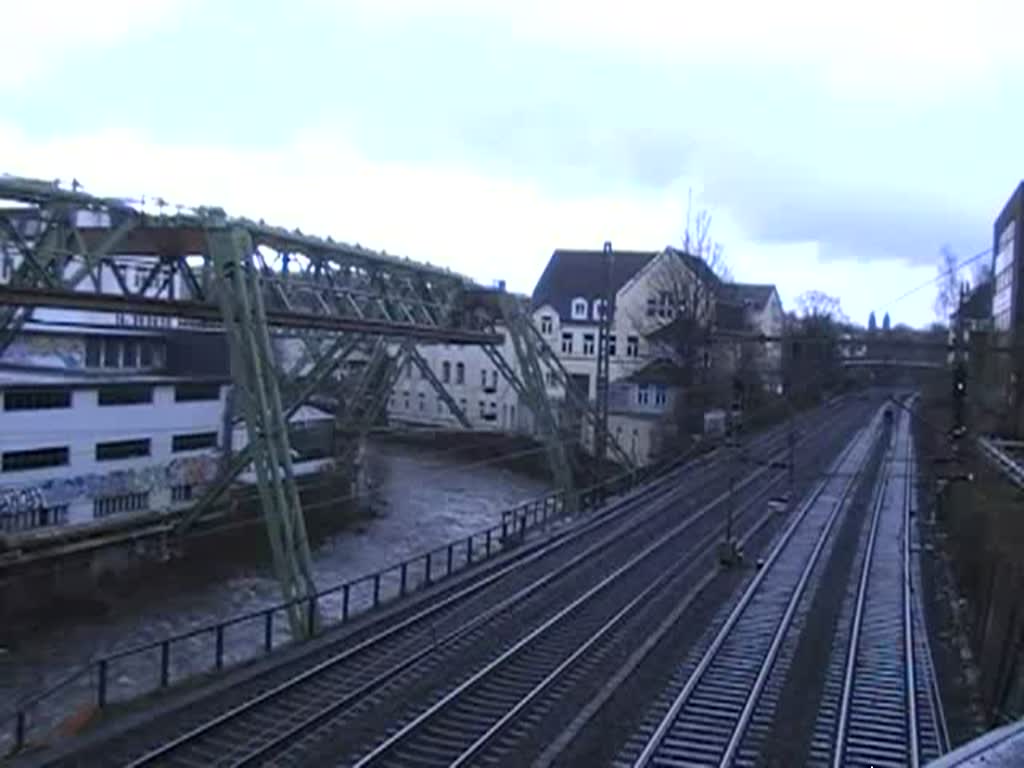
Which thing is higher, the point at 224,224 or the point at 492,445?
the point at 224,224

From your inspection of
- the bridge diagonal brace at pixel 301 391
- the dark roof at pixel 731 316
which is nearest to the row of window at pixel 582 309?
the dark roof at pixel 731 316

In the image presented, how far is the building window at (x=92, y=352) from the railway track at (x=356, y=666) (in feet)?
64.9

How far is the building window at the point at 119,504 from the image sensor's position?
3278cm

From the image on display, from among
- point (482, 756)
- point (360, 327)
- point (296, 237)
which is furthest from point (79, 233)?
point (482, 756)

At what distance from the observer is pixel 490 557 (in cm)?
2320

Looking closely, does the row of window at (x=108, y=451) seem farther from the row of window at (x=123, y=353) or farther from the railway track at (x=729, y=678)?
the railway track at (x=729, y=678)

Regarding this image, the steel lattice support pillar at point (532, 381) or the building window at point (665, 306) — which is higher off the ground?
the building window at point (665, 306)

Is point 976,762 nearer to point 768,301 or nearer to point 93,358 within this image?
point 93,358

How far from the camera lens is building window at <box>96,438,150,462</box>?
110 feet

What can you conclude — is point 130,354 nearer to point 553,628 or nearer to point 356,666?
point 553,628

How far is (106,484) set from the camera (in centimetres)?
3316

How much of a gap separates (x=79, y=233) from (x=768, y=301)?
8039 centimetres

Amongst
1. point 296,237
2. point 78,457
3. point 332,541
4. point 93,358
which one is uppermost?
point 296,237

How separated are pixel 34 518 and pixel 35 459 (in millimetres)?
1712
